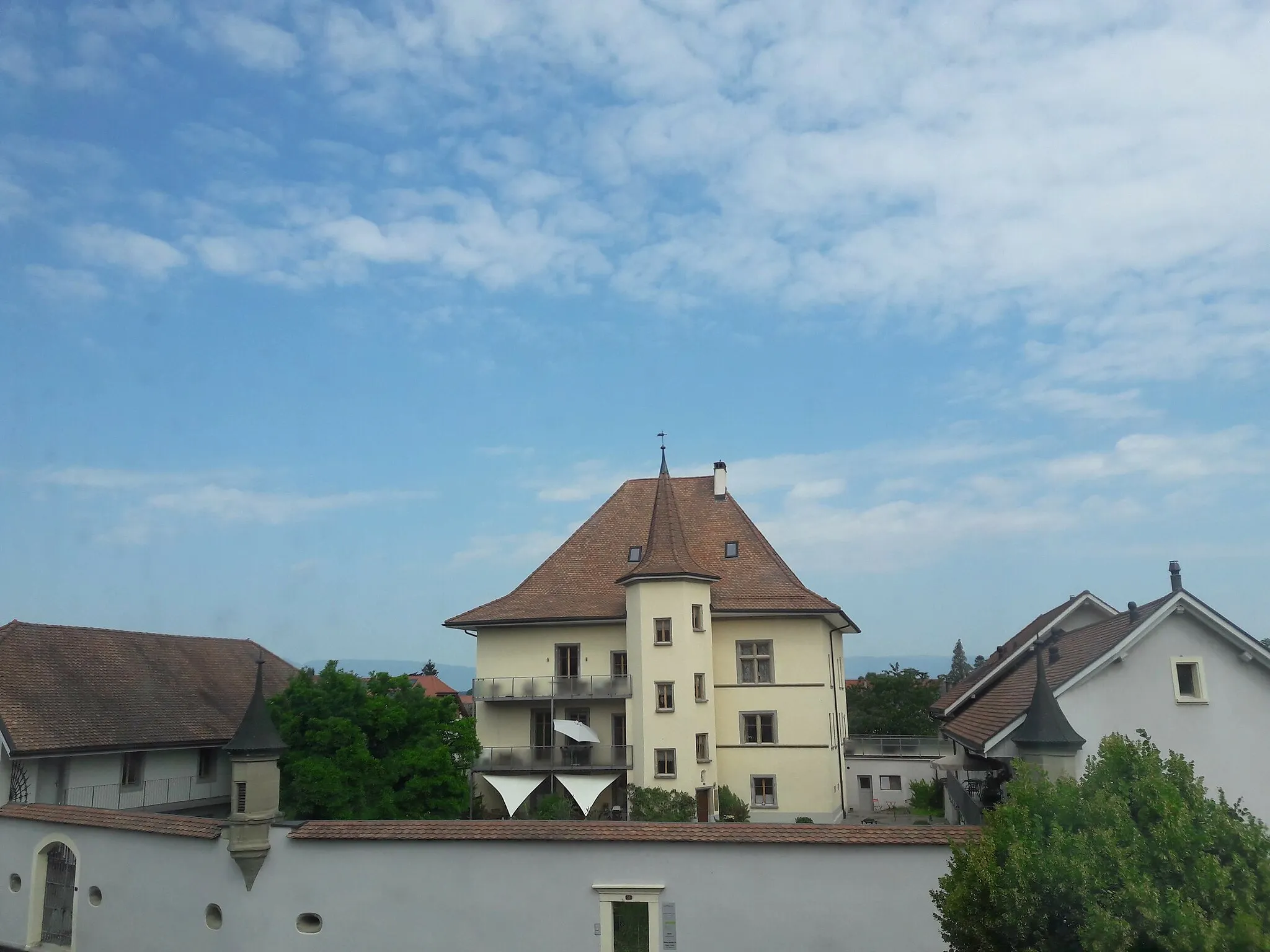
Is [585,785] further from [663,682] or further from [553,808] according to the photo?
[663,682]

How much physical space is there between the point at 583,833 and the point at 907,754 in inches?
1133

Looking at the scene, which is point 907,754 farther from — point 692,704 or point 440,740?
point 440,740

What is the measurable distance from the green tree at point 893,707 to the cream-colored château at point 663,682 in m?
28.0

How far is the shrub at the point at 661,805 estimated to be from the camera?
3016 cm

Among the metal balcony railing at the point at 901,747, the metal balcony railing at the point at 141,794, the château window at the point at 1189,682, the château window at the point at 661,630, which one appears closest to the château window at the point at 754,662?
the château window at the point at 661,630

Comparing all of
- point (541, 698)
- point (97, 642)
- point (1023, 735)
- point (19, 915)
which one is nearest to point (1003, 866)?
point (1023, 735)

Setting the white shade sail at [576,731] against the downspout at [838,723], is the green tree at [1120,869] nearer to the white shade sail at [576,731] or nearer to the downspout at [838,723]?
the white shade sail at [576,731]

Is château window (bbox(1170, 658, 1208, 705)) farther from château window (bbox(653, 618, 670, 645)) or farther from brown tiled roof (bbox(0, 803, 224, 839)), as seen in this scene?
brown tiled roof (bbox(0, 803, 224, 839))

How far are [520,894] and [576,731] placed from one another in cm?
1791

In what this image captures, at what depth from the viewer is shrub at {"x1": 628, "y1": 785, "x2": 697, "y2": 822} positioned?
3016cm

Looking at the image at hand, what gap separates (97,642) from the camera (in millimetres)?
31500

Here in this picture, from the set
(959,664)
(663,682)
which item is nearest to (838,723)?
(663,682)

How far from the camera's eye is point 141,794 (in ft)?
93.1

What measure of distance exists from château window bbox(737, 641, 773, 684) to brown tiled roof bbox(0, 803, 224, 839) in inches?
864
